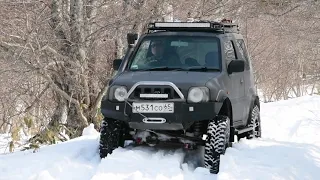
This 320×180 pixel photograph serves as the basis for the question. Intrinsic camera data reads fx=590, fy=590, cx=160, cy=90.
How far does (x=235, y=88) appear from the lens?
8.03 m

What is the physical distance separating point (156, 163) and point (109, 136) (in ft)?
2.85

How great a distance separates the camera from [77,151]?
7.67 meters

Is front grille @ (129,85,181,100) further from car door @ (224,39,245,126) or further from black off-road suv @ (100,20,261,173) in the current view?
car door @ (224,39,245,126)

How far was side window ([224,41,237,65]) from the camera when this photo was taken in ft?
26.5

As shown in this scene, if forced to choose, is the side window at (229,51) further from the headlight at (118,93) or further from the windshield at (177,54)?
the headlight at (118,93)

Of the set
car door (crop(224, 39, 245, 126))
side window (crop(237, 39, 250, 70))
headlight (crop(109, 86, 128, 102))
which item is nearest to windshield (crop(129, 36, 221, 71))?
car door (crop(224, 39, 245, 126))

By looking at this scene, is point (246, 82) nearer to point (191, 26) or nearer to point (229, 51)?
point (229, 51)

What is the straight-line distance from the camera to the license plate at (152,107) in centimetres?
686

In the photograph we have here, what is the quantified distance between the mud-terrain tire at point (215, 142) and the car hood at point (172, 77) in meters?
0.50

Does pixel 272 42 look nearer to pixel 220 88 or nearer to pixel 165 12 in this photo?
pixel 165 12

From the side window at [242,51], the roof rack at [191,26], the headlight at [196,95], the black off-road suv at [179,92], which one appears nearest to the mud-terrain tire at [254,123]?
the black off-road suv at [179,92]

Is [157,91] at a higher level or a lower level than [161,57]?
lower

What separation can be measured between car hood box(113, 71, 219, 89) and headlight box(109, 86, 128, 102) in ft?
0.22

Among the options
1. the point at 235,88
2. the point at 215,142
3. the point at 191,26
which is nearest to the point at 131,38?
the point at 191,26
